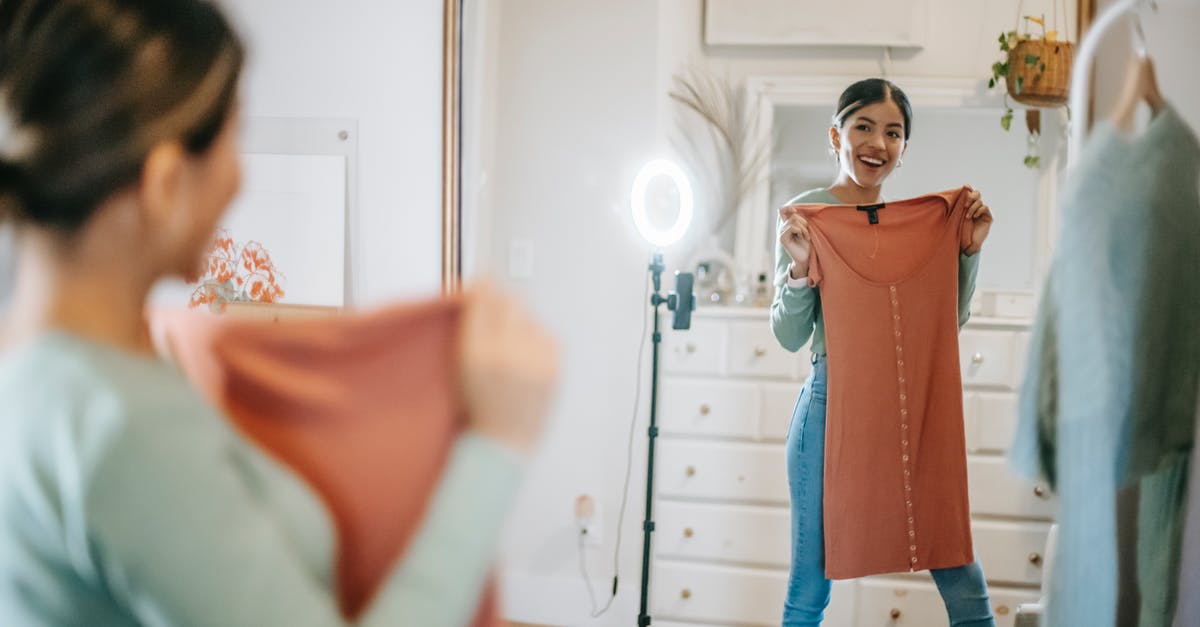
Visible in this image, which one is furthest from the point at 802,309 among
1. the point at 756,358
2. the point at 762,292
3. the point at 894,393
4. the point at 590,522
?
the point at 590,522

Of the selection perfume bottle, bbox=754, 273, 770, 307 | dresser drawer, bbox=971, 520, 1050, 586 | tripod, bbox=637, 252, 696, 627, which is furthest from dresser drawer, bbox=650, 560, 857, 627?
perfume bottle, bbox=754, 273, 770, 307

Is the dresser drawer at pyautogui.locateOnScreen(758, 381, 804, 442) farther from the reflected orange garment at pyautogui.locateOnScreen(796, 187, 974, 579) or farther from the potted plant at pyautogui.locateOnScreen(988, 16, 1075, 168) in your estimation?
the potted plant at pyautogui.locateOnScreen(988, 16, 1075, 168)

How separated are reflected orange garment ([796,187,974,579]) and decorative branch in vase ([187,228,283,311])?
0.98 m

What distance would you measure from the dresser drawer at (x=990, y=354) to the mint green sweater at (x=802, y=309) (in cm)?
57

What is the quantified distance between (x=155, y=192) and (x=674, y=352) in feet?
6.50

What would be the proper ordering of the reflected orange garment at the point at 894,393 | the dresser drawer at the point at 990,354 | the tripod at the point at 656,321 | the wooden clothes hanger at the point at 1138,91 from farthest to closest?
the dresser drawer at the point at 990,354 < the tripod at the point at 656,321 < the reflected orange garment at the point at 894,393 < the wooden clothes hanger at the point at 1138,91

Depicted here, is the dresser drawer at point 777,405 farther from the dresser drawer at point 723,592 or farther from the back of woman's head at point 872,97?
the back of woman's head at point 872,97

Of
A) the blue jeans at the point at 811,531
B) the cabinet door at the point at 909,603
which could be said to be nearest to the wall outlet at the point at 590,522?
the cabinet door at the point at 909,603

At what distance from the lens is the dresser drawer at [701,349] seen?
90.7 inches

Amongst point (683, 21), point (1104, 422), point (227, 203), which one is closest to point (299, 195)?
point (227, 203)

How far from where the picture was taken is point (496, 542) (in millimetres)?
428

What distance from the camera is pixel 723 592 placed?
235 cm

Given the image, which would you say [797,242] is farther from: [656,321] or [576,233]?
[576,233]

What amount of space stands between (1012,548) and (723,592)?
772mm
